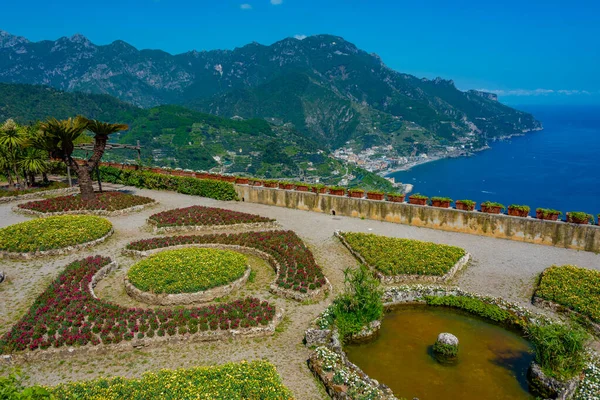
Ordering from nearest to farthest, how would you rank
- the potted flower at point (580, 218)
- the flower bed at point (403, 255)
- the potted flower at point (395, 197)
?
the flower bed at point (403, 255) → the potted flower at point (580, 218) → the potted flower at point (395, 197)

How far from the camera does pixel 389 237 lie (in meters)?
23.4

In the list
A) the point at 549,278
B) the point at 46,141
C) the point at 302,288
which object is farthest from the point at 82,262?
the point at 549,278

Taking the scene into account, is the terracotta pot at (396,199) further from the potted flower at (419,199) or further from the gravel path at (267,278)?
the gravel path at (267,278)

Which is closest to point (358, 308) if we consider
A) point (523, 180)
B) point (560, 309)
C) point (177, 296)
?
point (177, 296)

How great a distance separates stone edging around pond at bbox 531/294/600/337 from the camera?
14.2m

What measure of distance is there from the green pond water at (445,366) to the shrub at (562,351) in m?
1.07

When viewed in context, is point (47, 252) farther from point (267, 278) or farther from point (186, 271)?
point (267, 278)

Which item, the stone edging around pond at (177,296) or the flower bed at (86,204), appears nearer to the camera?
the stone edging around pond at (177,296)

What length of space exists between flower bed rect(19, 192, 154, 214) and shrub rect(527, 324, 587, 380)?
27.3 m

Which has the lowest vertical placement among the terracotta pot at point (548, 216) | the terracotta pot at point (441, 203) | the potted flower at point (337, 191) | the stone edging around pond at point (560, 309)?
the stone edging around pond at point (560, 309)

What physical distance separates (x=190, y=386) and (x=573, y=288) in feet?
51.9

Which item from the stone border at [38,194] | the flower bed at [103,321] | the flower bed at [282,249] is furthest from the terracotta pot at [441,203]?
the stone border at [38,194]

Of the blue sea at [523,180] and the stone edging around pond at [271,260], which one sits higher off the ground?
the stone edging around pond at [271,260]

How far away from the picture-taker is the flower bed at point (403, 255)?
18938 millimetres
